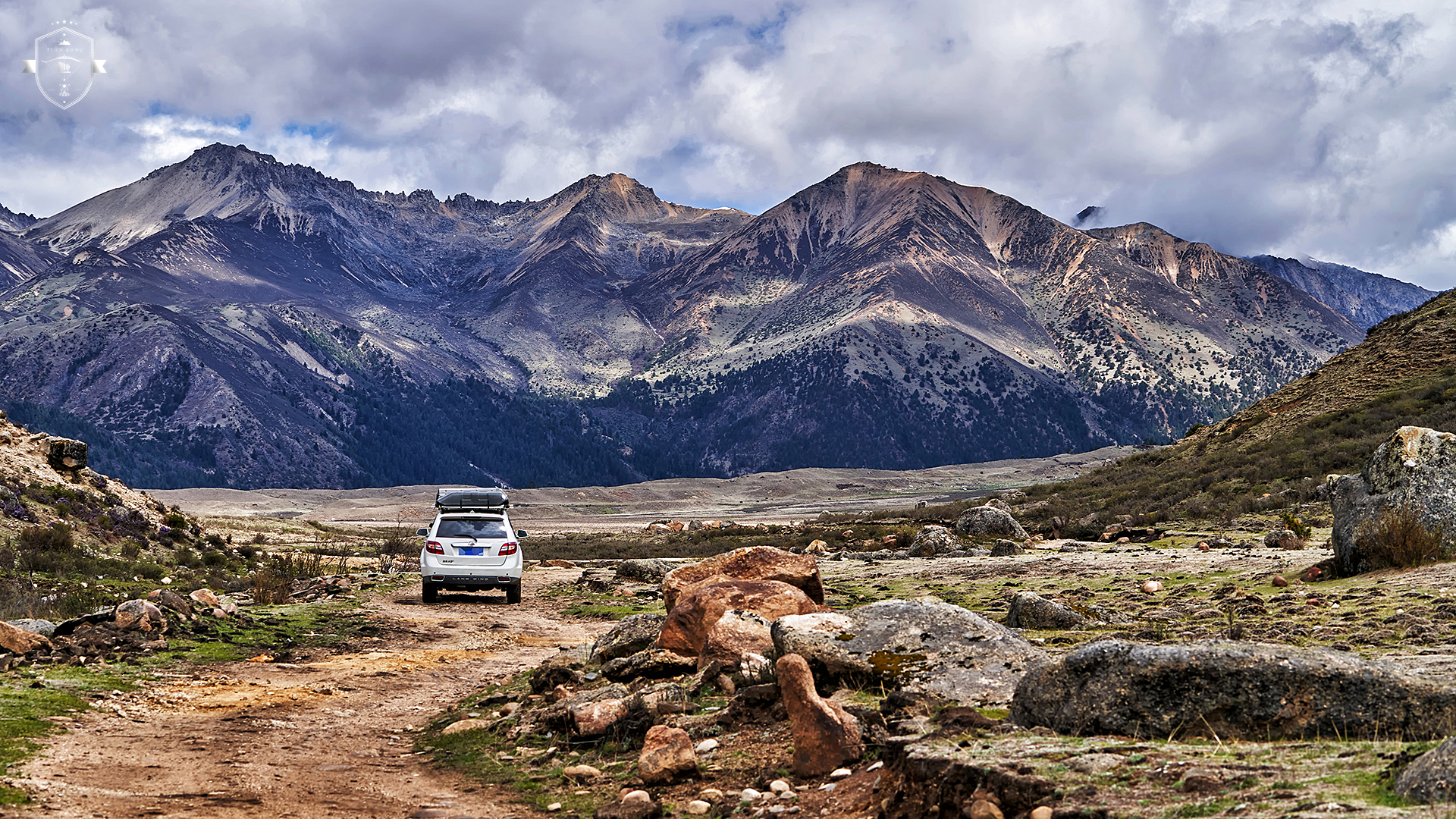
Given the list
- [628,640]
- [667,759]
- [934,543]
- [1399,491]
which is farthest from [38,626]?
[934,543]

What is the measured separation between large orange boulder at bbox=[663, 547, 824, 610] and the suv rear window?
28.8 feet

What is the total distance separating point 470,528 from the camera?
23969 mm

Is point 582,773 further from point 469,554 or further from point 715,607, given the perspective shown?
point 469,554

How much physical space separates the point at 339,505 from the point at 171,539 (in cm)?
10205

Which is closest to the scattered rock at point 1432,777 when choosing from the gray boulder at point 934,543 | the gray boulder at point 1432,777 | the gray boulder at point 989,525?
the gray boulder at point 1432,777

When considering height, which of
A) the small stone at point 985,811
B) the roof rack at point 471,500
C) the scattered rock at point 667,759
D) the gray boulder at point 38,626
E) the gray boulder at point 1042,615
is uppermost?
the roof rack at point 471,500

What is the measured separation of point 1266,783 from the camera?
18.4 feet

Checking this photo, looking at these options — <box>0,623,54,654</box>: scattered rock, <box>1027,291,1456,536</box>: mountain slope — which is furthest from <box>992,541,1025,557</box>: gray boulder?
<box>0,623,54,654</box>: scattered rock

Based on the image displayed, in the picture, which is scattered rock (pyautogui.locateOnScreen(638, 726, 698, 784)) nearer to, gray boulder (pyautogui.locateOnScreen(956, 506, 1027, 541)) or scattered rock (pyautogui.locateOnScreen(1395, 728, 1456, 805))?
scattered rock (pyautogui.locateOnScreen(1395, 728, 1456, 805))

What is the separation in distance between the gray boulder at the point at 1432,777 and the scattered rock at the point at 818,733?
11.8 ft

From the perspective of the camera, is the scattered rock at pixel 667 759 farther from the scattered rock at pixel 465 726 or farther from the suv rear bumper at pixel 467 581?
the suv rear bumper at pixel 467 581

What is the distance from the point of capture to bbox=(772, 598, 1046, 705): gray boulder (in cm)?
915

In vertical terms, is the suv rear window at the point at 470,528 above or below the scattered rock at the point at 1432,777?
above

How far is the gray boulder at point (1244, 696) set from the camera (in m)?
6.70
